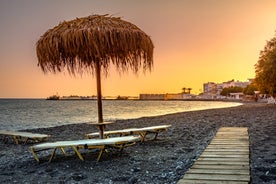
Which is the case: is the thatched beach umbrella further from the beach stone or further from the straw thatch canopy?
the beach stone

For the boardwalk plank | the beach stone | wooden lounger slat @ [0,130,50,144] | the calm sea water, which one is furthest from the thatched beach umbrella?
the calm sea water

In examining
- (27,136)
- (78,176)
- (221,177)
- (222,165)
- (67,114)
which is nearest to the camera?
(221,177)

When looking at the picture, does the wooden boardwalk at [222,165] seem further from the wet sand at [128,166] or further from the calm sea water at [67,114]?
the calm sea water at [67,114]

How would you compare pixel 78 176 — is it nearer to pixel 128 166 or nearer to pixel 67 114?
pixel 128 166

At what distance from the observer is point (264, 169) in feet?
19.6

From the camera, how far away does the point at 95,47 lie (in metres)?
7.09

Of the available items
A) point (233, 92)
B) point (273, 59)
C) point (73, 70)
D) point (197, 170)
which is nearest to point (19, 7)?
point (73, 70)

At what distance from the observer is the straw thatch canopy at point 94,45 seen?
A: 7.13 metres

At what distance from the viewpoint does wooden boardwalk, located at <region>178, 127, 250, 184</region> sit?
472 centimetres

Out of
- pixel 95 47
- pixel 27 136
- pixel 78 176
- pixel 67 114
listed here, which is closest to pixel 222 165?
pixel 78 176

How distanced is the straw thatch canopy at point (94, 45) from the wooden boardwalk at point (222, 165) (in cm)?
290

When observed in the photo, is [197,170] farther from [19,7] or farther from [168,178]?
[19,7]

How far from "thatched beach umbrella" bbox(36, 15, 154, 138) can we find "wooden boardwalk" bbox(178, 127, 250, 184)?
9.43ft

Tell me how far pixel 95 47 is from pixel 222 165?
12.9 ft
